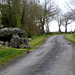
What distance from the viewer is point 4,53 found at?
47.3 ft

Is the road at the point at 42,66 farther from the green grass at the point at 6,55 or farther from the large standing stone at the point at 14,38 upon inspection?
the large standing stone at the point at 14,38

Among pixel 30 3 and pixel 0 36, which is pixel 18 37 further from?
pixel 30 3

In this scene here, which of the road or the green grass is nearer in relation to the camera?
the road

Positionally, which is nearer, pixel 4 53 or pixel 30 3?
pixel 4 53

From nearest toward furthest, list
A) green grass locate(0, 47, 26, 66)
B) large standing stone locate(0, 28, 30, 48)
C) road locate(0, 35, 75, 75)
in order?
1. road locate(0, 35, 75, 75)
2. green grass locate(0, 47, 26, 66)
3. large standing stone locate(0, 28, 30, 48)

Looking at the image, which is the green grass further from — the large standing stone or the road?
the large standing stone

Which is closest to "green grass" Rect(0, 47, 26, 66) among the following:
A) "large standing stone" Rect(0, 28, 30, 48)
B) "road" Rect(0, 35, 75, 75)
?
"road" Rect(0, 35, 75, 75)

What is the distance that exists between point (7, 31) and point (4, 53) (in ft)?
24.9

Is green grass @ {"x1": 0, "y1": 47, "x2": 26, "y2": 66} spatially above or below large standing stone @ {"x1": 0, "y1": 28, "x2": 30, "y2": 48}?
below

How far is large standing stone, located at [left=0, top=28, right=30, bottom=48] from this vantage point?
20.8m

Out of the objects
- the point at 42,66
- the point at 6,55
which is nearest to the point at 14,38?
the point at 6,55

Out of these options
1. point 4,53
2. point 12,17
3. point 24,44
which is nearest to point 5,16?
point 12,17

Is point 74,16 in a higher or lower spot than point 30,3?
lower

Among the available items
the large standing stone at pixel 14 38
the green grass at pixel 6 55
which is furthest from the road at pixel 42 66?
the large standing stone at pixel 14 38
